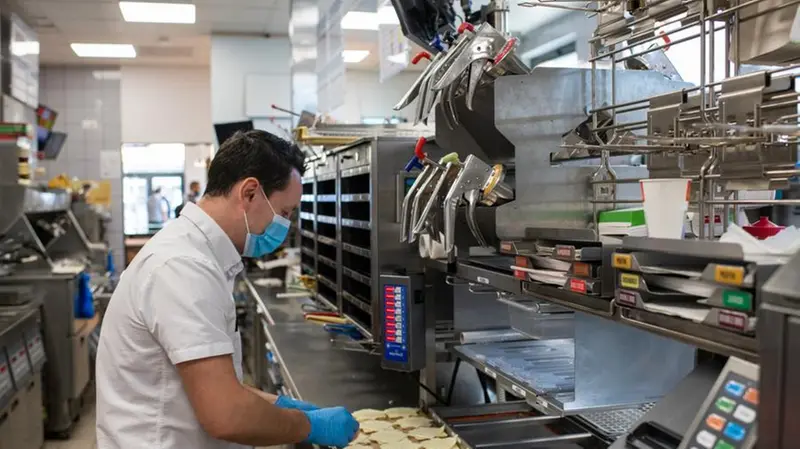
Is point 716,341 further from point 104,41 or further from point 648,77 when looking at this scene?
point 104,41

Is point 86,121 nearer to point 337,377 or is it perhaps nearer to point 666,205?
point 337,377

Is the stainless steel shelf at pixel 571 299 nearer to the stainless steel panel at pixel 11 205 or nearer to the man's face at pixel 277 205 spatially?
the man's face at pixel 277 205

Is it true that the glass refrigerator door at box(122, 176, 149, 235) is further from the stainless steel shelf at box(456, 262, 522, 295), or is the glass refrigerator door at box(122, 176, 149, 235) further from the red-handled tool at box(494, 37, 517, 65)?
the red-handled tool at box(494, 37, 517, 65)

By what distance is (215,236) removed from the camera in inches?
68.9

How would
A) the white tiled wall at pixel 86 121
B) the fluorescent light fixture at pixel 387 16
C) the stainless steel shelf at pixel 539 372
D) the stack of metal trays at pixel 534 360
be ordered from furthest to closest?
the white tiled wall at pixel 86 121
the fluorescent light fixture at pixel 387 16
the stack of metal trays at pixel 534 360
the stainless steel shelf at pixel 539 372

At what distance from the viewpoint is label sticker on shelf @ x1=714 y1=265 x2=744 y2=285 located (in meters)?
0.92

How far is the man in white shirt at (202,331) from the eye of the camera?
60.7 inches

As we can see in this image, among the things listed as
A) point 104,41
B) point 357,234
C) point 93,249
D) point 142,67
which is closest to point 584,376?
point 357,234

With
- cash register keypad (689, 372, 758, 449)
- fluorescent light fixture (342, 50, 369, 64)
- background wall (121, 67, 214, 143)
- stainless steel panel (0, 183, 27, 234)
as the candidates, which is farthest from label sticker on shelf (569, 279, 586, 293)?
background wall (121, 67, 214, 143)

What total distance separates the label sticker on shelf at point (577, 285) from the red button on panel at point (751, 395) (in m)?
0.40

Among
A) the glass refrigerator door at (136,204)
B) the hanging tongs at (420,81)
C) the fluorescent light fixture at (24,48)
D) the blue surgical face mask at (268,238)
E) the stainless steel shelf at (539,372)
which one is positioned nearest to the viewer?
the stainless steel shelf at (539,372)

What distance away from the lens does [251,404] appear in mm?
1576

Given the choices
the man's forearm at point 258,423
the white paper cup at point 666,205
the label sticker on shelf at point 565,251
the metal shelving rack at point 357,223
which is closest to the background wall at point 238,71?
the metal shelving rack at point 357,223

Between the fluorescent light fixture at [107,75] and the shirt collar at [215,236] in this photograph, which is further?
the fluorescent light fixture at [107,75]
